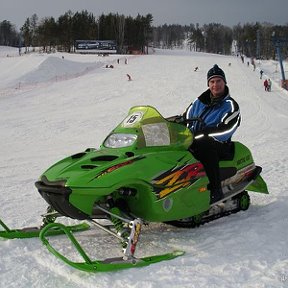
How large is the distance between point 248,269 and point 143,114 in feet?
5.88

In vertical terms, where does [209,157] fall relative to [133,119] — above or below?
below

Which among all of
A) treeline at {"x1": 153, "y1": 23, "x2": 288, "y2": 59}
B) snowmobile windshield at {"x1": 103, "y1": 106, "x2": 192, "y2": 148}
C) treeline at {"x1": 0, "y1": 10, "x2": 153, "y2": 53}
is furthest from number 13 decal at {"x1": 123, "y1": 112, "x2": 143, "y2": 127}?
treeline at {"x1": 0, "y1": 10, "x2": 153, "y2": 53}

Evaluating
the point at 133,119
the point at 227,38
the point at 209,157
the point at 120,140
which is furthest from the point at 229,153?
the point at 227,38

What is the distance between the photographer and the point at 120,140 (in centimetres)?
436

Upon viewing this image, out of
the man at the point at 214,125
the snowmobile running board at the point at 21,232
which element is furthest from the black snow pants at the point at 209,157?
the snowmobile running board at the point at 21,232

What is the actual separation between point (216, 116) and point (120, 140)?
4.25 feet

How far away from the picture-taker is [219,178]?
476cm

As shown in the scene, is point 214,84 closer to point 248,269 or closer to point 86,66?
point 248,269

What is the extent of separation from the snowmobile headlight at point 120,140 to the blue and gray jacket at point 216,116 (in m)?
0.79

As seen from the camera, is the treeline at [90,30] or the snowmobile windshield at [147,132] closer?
the snowmobile windshield at [147,132]

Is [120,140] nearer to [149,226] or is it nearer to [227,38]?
[149,226]

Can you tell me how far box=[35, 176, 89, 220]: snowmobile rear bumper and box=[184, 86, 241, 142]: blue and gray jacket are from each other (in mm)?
1612

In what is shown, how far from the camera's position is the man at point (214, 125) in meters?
4.65

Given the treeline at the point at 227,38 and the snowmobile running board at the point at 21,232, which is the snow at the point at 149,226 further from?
the treeline at the point at 227,38
